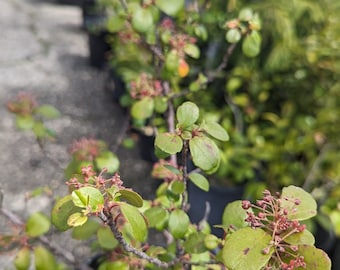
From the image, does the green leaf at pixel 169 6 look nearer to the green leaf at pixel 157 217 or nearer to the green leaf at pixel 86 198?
the green leaf at pixel 157 217

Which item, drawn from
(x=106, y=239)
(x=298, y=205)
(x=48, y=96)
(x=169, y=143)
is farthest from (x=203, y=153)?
(x=48, y=96)

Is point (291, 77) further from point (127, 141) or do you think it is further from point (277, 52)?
point (127, 141)

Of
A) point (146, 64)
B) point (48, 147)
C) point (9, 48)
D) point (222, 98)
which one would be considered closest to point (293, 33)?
point (222, 98)

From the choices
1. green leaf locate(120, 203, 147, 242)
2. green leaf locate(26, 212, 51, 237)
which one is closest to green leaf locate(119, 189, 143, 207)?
green leaf locate(120, 203, 147, 242)

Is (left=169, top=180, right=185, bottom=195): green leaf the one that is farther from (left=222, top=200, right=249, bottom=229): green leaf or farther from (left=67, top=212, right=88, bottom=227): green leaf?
(left=67, top=212, right=88, bottom=227): green leaf

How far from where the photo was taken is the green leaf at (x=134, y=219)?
1.87 feet

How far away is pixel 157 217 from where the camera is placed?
33.1 inches

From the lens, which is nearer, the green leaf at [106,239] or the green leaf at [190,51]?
the green leaf at [106,239]

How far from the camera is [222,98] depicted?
205 centimetres

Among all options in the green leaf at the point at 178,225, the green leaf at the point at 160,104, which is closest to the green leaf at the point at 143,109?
the green leaf at the point at 160,104

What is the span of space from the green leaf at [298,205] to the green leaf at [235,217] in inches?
4.4

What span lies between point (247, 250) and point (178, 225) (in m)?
0.27

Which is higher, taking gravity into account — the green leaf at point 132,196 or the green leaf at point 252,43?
the green leaf at point 252,43

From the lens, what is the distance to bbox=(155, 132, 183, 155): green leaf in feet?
2.10
